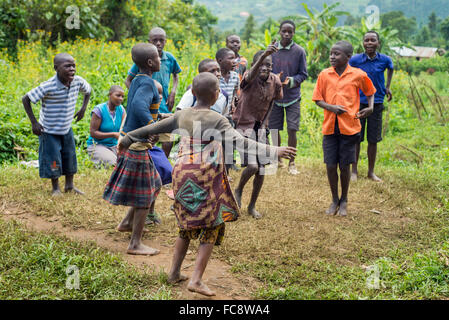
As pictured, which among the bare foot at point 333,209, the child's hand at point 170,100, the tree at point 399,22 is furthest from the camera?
the tree at point 399,22

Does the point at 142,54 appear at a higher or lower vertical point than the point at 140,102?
higher

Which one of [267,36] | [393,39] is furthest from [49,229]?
[393,39]

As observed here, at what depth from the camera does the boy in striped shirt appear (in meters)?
5.21

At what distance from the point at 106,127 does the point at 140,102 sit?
8.49 feet

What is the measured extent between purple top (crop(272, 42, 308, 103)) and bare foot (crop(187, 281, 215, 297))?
4.11 m

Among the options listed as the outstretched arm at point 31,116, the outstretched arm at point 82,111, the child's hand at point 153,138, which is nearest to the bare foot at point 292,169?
the outstretched arm at point 82,111

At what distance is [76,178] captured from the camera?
611 cm

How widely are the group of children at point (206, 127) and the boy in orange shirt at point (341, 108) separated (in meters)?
0.01

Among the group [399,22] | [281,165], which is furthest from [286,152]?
[399,22]

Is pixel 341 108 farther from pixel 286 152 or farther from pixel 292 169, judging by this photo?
pixel 286 152

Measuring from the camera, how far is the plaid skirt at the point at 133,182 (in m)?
3.93

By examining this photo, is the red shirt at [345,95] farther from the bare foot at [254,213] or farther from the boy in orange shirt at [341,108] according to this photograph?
the bare foot at [254,213]

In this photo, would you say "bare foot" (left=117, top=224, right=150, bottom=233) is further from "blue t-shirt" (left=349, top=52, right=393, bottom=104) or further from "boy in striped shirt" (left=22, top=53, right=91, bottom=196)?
"blue t-shirt" (left=349, top=52, right=393, bottom=104)

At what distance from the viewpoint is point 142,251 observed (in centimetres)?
399
